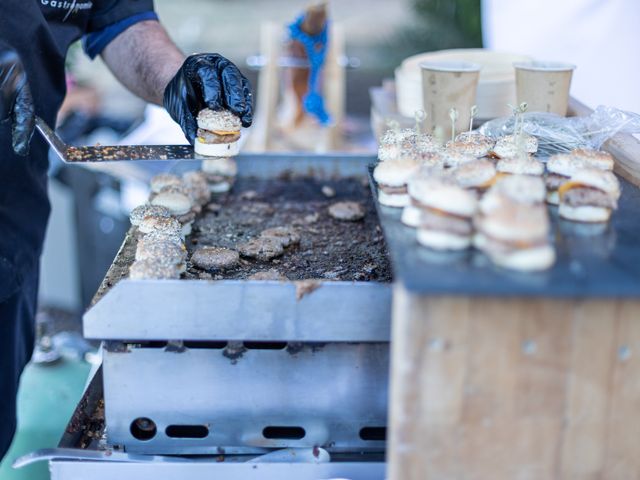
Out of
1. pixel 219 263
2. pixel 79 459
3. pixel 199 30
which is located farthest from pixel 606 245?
pixel 199 30

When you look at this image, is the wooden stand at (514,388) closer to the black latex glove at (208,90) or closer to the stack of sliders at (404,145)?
the stack of sliders at (404,145)

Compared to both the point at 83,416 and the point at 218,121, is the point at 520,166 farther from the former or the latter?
the point at 83,416

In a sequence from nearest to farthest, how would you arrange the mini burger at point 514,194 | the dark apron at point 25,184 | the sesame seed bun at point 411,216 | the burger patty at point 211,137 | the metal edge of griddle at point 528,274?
the metal edge of griddle at point 528,274 < the mini burger at point 514,194 < the sesame seed bun at point 411,216 < the burger patty at point 211,137 < the dark apron at point 25,184

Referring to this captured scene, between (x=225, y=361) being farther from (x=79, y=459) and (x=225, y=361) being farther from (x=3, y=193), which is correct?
(x=3, y=193)

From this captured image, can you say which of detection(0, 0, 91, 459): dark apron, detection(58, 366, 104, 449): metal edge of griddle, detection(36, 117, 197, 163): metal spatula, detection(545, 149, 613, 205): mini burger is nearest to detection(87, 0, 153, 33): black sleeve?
detection(0, 0, 91, 459): dark apron

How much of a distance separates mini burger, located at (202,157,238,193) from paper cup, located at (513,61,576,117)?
46.3 inches

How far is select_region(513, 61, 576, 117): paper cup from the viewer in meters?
2.46

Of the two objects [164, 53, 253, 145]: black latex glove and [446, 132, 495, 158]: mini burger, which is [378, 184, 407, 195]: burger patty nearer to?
[446, 132, 495, 158]: mini burger

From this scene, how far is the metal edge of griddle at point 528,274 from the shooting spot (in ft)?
4.00

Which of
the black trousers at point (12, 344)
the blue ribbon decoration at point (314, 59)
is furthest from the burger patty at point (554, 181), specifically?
the blue ribbon decoration at point (314, 59)

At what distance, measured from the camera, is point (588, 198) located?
1.57m

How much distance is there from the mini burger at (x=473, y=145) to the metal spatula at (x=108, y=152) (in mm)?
810

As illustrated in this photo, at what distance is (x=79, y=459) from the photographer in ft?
5.71

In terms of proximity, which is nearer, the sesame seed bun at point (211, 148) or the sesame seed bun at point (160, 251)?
the sesame seed bun at point (160, 251)
